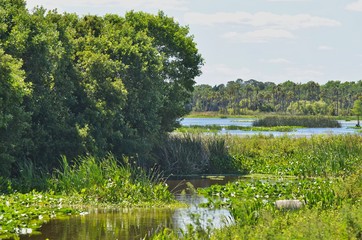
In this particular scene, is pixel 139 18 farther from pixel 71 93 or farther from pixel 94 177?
pixel 94 177

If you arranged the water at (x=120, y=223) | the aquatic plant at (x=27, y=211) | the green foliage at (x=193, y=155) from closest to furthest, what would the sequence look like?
the aquatic plant at (x=27, y=211)
the water at (x=120, y=223)
the green foliage at (x=193, y=155)

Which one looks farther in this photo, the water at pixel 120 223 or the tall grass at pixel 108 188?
the tall grass at pixel 108 188

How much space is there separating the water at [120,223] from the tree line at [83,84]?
499cm

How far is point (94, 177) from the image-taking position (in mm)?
24234

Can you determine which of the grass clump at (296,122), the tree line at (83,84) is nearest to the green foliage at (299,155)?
the tree line at (83,84)

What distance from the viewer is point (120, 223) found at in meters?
20.2

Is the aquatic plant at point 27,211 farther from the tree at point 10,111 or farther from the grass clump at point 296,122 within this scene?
the grass clump at point 296,122

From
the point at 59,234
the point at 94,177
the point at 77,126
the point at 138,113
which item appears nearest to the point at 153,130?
the point at 138,113

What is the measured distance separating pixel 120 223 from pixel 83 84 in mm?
12309

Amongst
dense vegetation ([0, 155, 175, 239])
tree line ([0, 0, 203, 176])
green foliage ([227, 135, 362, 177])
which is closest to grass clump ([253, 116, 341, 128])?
green foliage ([227, 135, 362, 177])

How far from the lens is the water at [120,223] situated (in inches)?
A: 717

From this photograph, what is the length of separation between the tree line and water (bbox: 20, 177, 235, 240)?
4.99m

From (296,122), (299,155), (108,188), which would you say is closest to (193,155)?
(299,155)

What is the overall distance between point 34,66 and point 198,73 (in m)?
17.0
